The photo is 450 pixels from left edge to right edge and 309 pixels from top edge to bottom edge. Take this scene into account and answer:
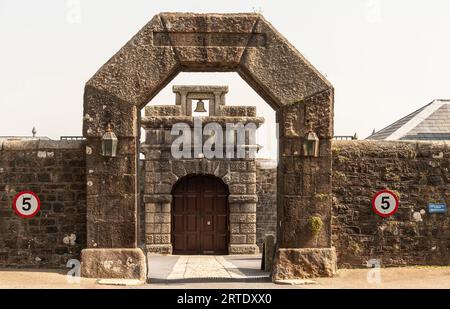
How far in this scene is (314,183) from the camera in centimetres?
958

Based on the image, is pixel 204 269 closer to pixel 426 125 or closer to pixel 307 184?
pixel 307 184

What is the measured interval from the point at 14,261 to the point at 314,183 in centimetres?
504

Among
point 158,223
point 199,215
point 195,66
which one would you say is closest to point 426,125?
point 199,215

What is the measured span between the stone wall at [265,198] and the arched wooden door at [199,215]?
1.20 m

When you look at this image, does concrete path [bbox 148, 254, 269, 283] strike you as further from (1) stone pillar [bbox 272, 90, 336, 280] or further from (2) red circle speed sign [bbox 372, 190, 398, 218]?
(2) red circle speed sign [bbox 372, 190, 398, 218]

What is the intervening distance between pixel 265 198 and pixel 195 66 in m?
8.90

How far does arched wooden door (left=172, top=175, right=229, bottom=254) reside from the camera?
1708 cm

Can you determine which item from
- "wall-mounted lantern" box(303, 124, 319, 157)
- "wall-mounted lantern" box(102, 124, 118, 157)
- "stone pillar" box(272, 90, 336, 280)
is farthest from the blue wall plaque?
"wall-mounted lantern" box(102, 124, 118, 157)

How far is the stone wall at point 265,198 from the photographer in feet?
58.6

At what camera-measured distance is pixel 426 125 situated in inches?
931

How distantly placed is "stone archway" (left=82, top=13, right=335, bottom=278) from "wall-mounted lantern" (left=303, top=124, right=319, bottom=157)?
0.33ft

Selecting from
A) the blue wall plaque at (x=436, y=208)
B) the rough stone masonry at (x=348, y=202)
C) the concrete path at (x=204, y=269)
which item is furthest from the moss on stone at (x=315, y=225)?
the blue wall plaque at (x=436, y=208)

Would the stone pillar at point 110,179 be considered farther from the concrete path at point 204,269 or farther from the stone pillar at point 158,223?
the stone pillar at point 158,223
